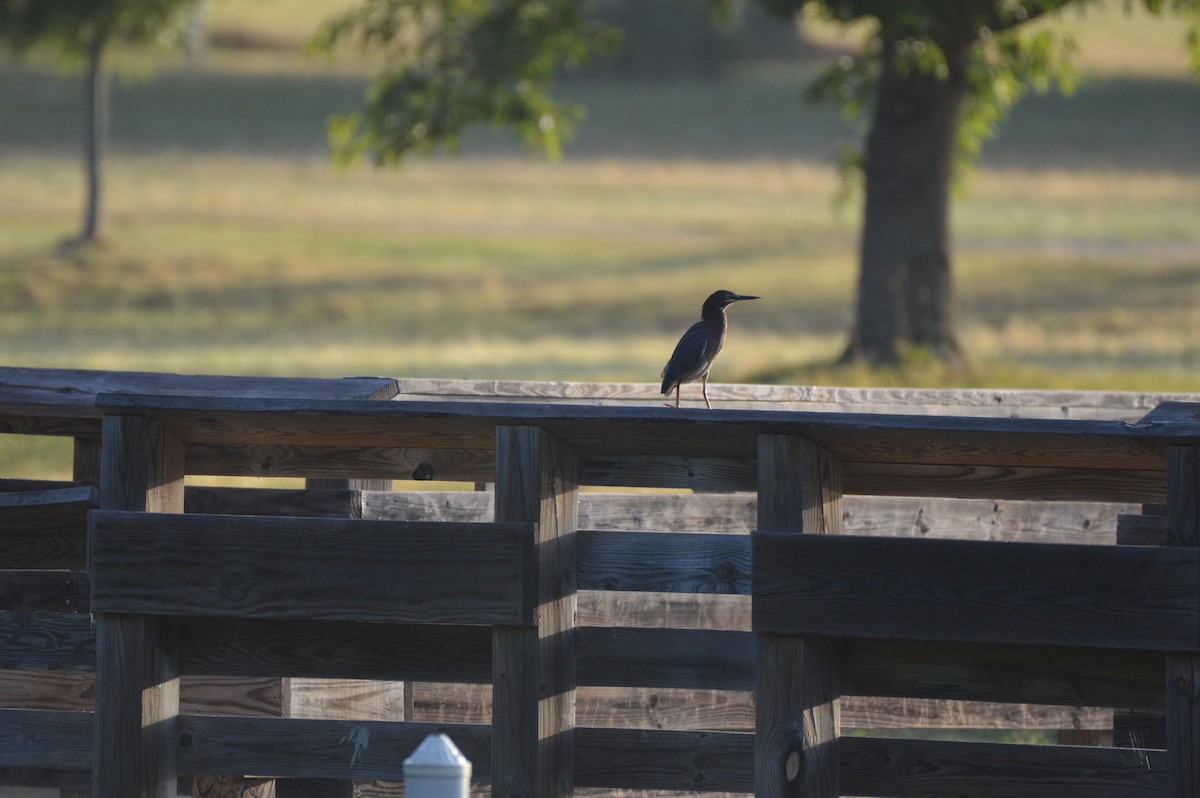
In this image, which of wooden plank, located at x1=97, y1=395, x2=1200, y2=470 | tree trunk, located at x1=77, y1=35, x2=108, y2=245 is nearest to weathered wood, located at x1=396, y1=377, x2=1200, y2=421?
wooden plank, located at x1=97, y1=395, x2=1200, y2=470

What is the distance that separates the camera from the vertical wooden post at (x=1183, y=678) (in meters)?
4.43

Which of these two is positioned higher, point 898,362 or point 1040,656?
point 898,362

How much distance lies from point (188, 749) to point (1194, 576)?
124 inches

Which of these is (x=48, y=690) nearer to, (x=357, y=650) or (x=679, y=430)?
(x=357, y=650)

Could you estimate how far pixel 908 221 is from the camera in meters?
17.3

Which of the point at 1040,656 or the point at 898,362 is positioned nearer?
the point at 1040,656

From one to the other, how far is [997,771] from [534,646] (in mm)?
1535

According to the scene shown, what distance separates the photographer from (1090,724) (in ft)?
23.7

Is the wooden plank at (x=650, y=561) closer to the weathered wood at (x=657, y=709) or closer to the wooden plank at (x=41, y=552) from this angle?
the weathered wood at (x=657, y=709)

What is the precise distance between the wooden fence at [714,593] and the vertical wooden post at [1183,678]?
1 cm

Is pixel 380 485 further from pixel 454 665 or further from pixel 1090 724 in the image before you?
pixel 1090 724

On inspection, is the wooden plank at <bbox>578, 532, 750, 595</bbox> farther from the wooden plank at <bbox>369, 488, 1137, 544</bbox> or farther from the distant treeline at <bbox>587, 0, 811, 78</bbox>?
the distant treeline at <bbox>587, 0, 811, 78</bbox>

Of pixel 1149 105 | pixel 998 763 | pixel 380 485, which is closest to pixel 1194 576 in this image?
pixel 998 763

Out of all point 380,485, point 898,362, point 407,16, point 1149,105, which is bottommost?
point 380,485
